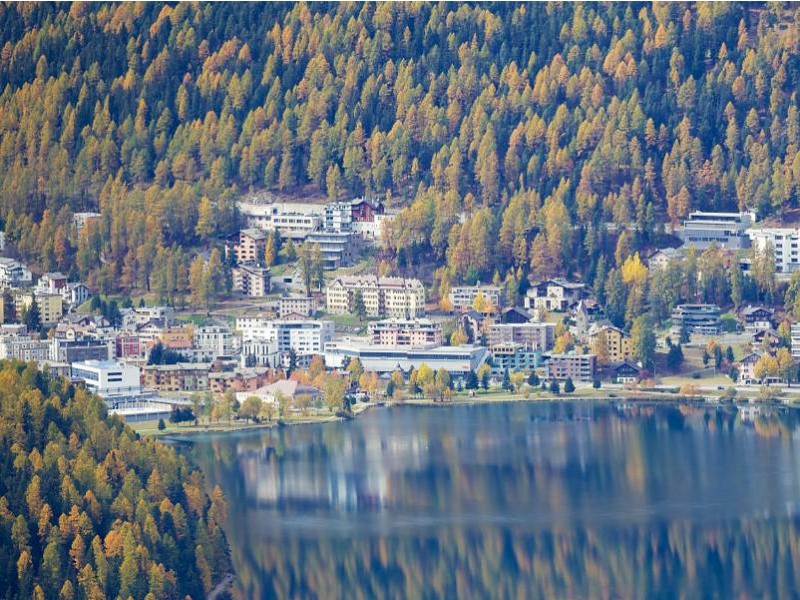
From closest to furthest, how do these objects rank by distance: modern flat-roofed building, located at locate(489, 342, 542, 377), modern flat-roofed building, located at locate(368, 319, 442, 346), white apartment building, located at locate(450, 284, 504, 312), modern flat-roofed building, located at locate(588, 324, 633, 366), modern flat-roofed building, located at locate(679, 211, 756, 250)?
modern flat-roofed building, located at locate(489, 342, 542, 377) < modern flat-roofed building, located at locate(588, 324, 633, 366) < modern flat-roofed building, located at locate(368, 319, 442, 346) < white apartment building, located at locate(450, 284, 504, 312) < modern flat-roofed building, located at locate(679, 211, 756, 250)

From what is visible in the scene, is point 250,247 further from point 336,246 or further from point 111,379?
point 111,379

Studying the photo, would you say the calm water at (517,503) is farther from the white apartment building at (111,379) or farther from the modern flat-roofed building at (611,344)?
the white apartment building at (111,379)

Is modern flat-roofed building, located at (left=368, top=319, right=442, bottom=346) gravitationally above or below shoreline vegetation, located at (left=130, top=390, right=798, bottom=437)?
above

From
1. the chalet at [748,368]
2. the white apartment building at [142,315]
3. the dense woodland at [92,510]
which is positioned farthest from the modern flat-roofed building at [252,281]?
the dense woodland at [92,510]

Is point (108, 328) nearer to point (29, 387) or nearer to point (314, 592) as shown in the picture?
point (29, 387)

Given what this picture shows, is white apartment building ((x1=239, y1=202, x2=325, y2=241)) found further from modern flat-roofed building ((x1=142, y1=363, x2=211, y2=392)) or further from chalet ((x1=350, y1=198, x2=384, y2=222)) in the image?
modern flat-roofed building ((x1=142, y1=363, x2=211, y2=392))

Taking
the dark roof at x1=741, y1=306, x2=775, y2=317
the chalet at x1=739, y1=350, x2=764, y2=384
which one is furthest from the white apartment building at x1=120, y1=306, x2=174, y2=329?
the chalet at x1=739, y1=350, x2=764, y2=384
